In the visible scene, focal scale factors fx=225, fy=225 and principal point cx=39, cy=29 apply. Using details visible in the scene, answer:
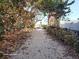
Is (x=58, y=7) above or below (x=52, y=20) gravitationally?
above

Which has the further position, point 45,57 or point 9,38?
point 9,38

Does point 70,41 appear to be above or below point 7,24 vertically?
below

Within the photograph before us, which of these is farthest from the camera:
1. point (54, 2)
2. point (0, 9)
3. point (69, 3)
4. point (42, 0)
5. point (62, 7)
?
point (69, 3)

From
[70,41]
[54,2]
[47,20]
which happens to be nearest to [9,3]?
[70,41]

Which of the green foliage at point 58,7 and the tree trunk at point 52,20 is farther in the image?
the tree trunk at point 52,20

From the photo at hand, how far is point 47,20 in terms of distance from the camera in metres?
38.6

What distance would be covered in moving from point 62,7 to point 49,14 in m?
2.71

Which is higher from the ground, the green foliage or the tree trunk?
the green foliage

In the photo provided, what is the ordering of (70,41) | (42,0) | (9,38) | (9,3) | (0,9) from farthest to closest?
(42,0) < (9,38) < (70,41) < (9,3) < (0,9)

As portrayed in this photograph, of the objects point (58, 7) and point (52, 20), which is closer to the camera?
point (58, 7)

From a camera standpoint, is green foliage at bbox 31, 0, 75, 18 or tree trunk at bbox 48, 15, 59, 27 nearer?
green foliage at bbox 31, 0, 75, 18

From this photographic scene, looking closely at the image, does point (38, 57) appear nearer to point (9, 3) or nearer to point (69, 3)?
point (9, 3)

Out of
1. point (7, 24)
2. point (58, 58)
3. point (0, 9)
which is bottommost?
point (58, 58)

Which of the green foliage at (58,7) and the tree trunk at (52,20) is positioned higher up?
the green foliage at (58,7)
